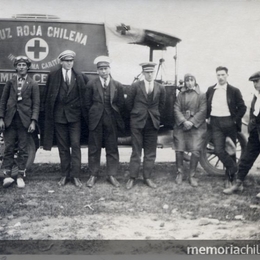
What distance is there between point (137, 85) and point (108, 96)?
0.36m

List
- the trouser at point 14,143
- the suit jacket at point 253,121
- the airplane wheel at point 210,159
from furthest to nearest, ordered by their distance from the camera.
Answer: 1. the airplane wheel at point 210,159
2. the trouser at point 14,143
3. the suit jacket at point 253,121

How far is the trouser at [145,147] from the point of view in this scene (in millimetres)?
5359

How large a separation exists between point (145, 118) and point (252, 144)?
1277mm

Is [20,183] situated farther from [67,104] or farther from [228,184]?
[228,184]

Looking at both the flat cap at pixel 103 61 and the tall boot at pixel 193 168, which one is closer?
the flat cap at pixel 103 61

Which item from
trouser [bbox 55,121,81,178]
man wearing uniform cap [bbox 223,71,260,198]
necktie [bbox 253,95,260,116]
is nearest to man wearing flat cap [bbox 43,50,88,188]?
trouser [bbox 55,121,81,178]

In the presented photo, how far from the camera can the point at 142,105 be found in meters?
5.33

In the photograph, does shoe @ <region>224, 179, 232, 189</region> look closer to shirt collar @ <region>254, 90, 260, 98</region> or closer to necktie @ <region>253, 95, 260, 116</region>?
necktie @ <region>253, 95, 260, 116</region>

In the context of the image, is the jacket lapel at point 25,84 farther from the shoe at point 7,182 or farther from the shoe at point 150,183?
the shoe at point 150,183

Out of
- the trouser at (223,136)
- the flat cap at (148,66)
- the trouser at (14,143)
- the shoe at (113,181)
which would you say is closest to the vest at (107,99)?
the flat cap at (148,66)

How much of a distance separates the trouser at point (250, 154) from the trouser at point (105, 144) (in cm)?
147

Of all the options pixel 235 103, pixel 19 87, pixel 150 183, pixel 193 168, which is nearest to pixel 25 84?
pixel 19 87

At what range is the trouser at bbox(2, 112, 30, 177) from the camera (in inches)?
210

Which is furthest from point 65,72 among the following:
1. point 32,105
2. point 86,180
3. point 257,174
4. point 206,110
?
point 257,174
